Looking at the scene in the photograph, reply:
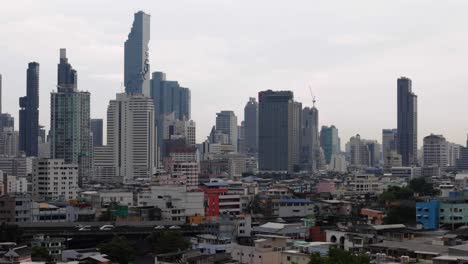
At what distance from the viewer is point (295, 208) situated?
144ft

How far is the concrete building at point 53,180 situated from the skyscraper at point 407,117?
89267 millimetres

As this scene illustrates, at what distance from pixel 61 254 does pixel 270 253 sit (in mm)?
7822

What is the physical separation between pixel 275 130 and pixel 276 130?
20 centimetres

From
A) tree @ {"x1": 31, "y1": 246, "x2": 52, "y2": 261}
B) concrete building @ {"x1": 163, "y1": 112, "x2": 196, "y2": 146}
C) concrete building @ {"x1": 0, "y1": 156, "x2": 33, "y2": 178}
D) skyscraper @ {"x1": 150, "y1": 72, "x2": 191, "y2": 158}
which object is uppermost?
skyscraper @ {"x1": 150, "y1": 72, "x2": 191, "y2": 158}

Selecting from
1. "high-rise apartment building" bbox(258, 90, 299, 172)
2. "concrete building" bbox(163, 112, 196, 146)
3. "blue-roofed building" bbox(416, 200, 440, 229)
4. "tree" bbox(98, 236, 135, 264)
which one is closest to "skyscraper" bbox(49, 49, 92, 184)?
"concrete building" bbox(163, 112, 196, 146)

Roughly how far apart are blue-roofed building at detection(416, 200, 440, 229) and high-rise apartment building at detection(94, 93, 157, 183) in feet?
192

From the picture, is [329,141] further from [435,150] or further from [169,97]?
[435,150]

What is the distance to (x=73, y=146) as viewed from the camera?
303ft

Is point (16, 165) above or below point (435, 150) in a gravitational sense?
below

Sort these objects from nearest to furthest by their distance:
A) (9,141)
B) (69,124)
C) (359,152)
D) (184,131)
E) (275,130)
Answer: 1. (69,124)
2. (184,131)
3. (9,141)
4. (275,130)
5. (359,152)

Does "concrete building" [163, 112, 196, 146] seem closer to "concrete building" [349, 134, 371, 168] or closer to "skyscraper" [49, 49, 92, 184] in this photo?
"skyscraper" [49, 49, 92, 184]

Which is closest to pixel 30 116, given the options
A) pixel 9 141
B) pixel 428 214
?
pixel 9 141

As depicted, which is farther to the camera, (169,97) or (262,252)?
(169,97)

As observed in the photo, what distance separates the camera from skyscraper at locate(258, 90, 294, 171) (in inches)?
4875
